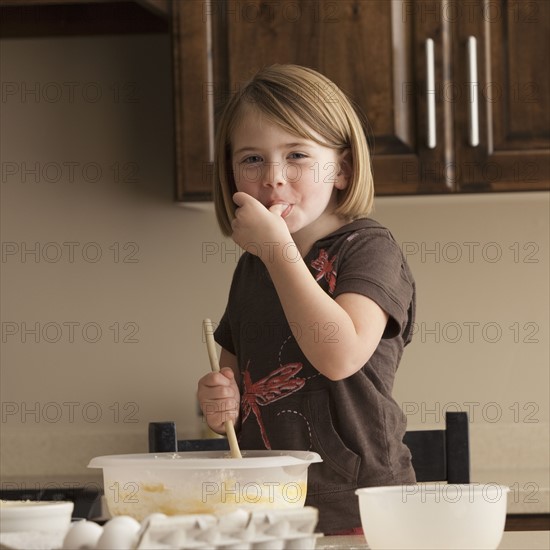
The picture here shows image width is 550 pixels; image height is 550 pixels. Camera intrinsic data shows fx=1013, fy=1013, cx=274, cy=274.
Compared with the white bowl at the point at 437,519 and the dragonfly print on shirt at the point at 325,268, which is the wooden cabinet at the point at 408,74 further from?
the white bowl at the point at 437,519

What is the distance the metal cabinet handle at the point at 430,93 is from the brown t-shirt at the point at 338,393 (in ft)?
2.41

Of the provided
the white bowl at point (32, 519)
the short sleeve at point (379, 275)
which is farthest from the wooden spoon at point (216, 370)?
the white bowl at point (32, 519)

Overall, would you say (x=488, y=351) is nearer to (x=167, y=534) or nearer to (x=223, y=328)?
(x=223, y=328)

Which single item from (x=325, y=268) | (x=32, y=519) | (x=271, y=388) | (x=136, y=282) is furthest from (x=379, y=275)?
(x=136, y=282)

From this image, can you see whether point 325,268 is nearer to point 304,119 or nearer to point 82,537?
point 304,119

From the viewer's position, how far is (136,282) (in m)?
2.44

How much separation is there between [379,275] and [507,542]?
382 millimetres

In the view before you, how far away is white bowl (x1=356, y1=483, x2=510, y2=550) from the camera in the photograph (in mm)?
779

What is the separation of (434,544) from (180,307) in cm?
169

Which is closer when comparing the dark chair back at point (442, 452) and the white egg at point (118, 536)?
the white egg at point (118, 536)

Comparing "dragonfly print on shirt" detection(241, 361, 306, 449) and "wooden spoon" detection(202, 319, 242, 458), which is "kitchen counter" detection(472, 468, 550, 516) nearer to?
"dragonfly print on shirt" detection(241, 361, 306, 449)

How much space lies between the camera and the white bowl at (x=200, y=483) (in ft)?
2.76

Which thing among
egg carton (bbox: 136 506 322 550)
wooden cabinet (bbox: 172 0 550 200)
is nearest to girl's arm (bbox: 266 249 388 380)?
egg carton (bbox: 136 506 322 550)

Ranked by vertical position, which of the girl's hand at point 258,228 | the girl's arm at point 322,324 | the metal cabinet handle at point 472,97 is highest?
the metal cabinet handle at point 472,97
